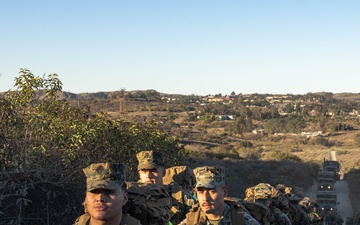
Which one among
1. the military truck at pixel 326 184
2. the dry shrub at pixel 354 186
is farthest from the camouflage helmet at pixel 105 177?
the military truck at pixel 326 184

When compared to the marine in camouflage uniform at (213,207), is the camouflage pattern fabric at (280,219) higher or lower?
lower

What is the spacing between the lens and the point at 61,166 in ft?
32.7

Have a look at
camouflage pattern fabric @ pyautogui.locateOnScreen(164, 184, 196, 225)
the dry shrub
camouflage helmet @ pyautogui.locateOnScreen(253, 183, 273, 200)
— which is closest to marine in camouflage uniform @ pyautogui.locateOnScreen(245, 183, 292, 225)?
camouflage helmet @ pyautogui.locateOnScreen(253, 183, 273, 200)

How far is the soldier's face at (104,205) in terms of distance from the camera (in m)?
3.05

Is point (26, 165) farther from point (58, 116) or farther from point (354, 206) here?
point (354, 206)

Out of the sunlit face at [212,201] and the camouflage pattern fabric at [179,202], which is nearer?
the sunlit face at [212,201]

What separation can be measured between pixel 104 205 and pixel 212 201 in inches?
62.7

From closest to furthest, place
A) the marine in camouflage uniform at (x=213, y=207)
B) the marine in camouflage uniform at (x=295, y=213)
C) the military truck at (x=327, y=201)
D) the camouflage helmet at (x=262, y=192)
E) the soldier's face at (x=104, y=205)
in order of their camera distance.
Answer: the soldier's face at (x=104, y=205) < the marine in camouflage uniform at (x=213, y=207) < the camouflage helmet at (x=262, y=192) < the marine in camouflage uniform at (x=295, y=213) < the military truck at (x=327, y=201)

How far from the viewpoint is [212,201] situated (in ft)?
14.6

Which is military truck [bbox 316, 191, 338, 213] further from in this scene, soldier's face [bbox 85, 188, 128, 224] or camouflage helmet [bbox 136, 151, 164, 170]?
soldier's face [bbox 85, 188, 128, 224]

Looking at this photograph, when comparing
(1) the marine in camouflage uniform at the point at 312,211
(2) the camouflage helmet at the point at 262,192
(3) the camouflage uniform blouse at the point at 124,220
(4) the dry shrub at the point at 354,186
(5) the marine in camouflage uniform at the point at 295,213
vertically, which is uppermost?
(3) the camouflage uniform blouse at the point at 124,220

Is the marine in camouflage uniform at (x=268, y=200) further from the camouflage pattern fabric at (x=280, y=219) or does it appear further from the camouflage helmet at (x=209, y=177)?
the camouflage helmet at (x=209, y=177)

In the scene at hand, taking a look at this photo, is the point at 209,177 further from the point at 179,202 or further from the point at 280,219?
the point at 280,219

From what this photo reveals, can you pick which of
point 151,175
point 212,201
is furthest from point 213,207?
point 151,175
